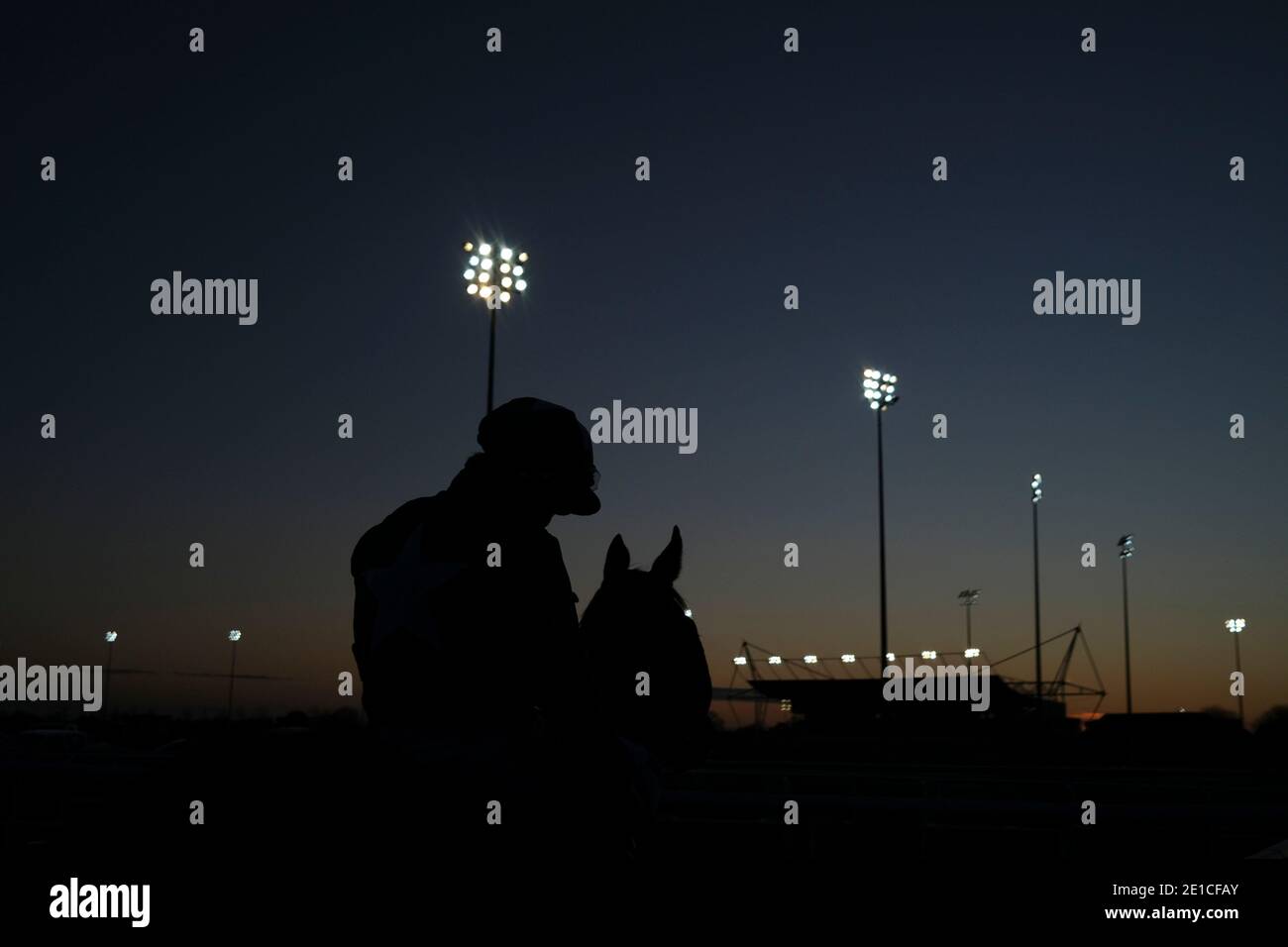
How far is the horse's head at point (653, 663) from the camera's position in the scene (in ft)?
4.20

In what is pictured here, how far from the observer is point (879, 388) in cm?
4134

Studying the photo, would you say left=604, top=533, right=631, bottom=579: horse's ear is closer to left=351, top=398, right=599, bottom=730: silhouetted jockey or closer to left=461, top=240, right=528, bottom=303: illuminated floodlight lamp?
left=351, top=398, right=599, bottom=730: silhouetted jockey

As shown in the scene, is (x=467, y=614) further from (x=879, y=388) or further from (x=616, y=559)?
(x=879, y=388)

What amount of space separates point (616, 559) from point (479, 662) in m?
0.29

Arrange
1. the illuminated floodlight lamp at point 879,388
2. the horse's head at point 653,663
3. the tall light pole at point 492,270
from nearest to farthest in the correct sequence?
1. the horse's head at point 653,663
2. the tall light pole at point 492,270
3. the illuminated floodlight lamp at point 879,388

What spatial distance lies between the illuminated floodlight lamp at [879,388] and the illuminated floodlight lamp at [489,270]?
23.2 meters

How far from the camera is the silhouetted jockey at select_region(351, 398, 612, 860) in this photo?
1.13 meters

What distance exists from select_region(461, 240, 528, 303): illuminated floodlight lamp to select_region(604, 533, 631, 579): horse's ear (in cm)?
1925

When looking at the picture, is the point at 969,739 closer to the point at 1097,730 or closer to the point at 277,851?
the point at 1097,730
